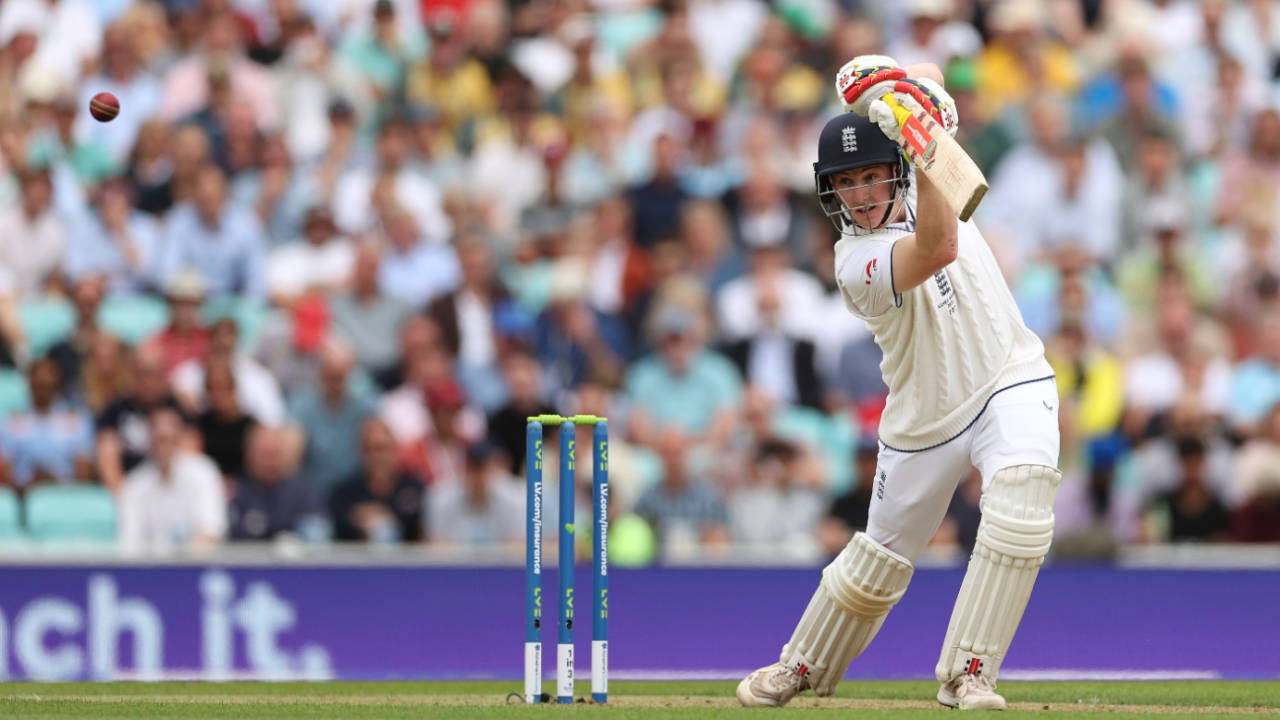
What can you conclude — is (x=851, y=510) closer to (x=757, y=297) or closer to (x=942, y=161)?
(x=757, y=297)

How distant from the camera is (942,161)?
664cm

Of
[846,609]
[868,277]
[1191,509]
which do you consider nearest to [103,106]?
[868,277]

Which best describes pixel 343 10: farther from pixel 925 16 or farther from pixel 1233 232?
pixel 1233 232

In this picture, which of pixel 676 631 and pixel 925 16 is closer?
pixel 676 631

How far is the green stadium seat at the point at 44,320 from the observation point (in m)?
12.9

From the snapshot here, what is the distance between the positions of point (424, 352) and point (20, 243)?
9.59 ft

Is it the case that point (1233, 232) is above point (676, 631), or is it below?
above

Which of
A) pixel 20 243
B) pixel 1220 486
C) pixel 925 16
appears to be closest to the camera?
pixel 1220 486

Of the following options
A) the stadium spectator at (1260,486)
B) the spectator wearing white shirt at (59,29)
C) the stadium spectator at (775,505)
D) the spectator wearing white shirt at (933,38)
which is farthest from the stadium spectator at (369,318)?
the stadium spectator at (1260,486)

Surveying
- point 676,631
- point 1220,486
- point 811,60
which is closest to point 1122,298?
point 1220,486

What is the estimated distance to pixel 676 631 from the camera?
35.5 feet

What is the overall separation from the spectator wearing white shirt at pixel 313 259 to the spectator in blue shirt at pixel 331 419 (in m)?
0.94

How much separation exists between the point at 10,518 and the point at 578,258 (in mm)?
3994

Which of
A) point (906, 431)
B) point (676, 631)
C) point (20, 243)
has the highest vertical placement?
point (20, 243)
